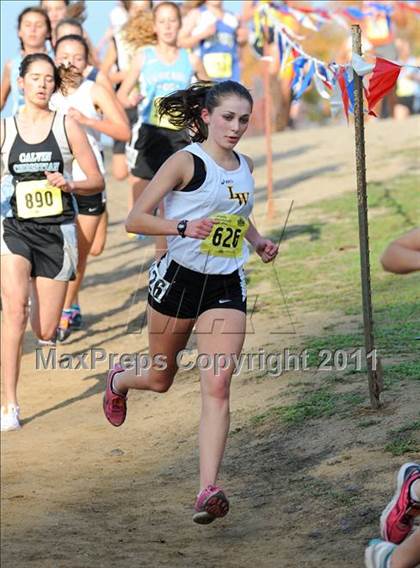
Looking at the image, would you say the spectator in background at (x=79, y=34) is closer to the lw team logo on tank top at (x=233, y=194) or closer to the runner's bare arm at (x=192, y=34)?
the runner's bare arm at (x=192, y=34)

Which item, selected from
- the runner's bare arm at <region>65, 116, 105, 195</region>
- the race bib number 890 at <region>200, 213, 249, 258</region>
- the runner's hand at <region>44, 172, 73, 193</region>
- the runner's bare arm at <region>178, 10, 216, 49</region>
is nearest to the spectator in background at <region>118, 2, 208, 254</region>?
the runner's bare arm at <region>178, 10, 216, 49</region>

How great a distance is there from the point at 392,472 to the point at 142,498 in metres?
1.44

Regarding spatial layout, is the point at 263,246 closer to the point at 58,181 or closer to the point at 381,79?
the point at 381,79

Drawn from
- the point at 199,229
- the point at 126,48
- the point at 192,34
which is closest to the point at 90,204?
the point at 126,48

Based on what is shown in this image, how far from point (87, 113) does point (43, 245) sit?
199 centimetres

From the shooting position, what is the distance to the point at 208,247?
6.21 meters

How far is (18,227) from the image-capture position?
28.1 feet

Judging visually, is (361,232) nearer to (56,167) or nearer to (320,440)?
(320,440)

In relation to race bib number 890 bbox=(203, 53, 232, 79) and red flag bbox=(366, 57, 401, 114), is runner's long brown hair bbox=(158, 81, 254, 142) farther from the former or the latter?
race bib number 890 bbox=(203, 53, 232, 79)

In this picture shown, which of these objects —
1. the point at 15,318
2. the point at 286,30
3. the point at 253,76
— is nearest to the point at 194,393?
the point at 15,318

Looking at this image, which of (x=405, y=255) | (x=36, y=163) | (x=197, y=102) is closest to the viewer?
(x=405, y=255)

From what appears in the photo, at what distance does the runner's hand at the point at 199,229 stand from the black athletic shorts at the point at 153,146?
5085 millimetres

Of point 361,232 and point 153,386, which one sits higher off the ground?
point 361,232

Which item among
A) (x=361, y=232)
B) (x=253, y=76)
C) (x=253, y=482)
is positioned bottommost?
(x=253, y=76)
